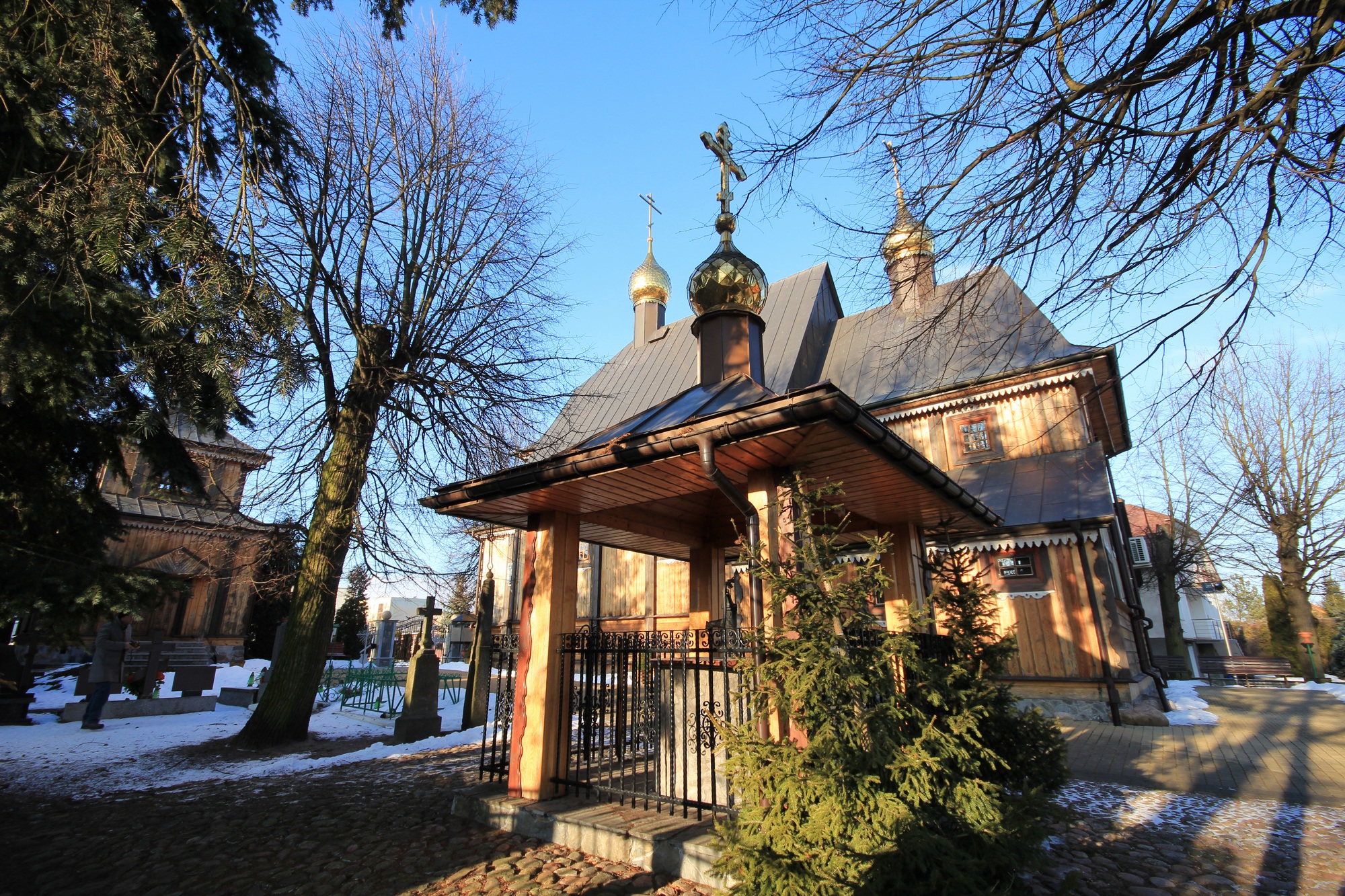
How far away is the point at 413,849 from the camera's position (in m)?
4.89

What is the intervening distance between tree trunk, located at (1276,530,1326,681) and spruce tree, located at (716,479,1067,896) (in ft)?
75.1

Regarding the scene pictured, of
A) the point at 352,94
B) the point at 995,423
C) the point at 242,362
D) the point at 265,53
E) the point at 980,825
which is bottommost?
the point at 980,825

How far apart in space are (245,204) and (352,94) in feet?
20.3

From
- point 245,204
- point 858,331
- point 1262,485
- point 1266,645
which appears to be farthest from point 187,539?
point 1266,645

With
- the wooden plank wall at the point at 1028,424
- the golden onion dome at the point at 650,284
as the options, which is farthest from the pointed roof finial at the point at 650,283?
the wooden plank wall at the point at 1028,424

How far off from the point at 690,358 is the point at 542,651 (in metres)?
17.0

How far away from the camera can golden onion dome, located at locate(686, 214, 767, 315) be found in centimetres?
801

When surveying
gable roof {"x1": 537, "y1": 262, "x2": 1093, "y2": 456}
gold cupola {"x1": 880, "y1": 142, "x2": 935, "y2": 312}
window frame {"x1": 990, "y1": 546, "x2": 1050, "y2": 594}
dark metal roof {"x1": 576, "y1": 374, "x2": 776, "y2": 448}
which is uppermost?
gable roof {"x1": 537, "y1": 262, "x2": 1093, "y2": 456}

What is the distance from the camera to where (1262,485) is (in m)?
19.4

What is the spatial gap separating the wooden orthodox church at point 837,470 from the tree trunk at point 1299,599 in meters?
6.80

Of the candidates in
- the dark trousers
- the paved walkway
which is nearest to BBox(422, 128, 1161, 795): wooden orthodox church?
the paved walkway

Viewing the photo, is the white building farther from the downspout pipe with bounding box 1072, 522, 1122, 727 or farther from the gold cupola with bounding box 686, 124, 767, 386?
the gold cupola with bounding box 686, 124, 767, 386

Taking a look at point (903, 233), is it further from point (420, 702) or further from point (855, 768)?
point (420, 702)

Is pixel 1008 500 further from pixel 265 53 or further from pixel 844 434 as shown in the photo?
pixel 265 53
